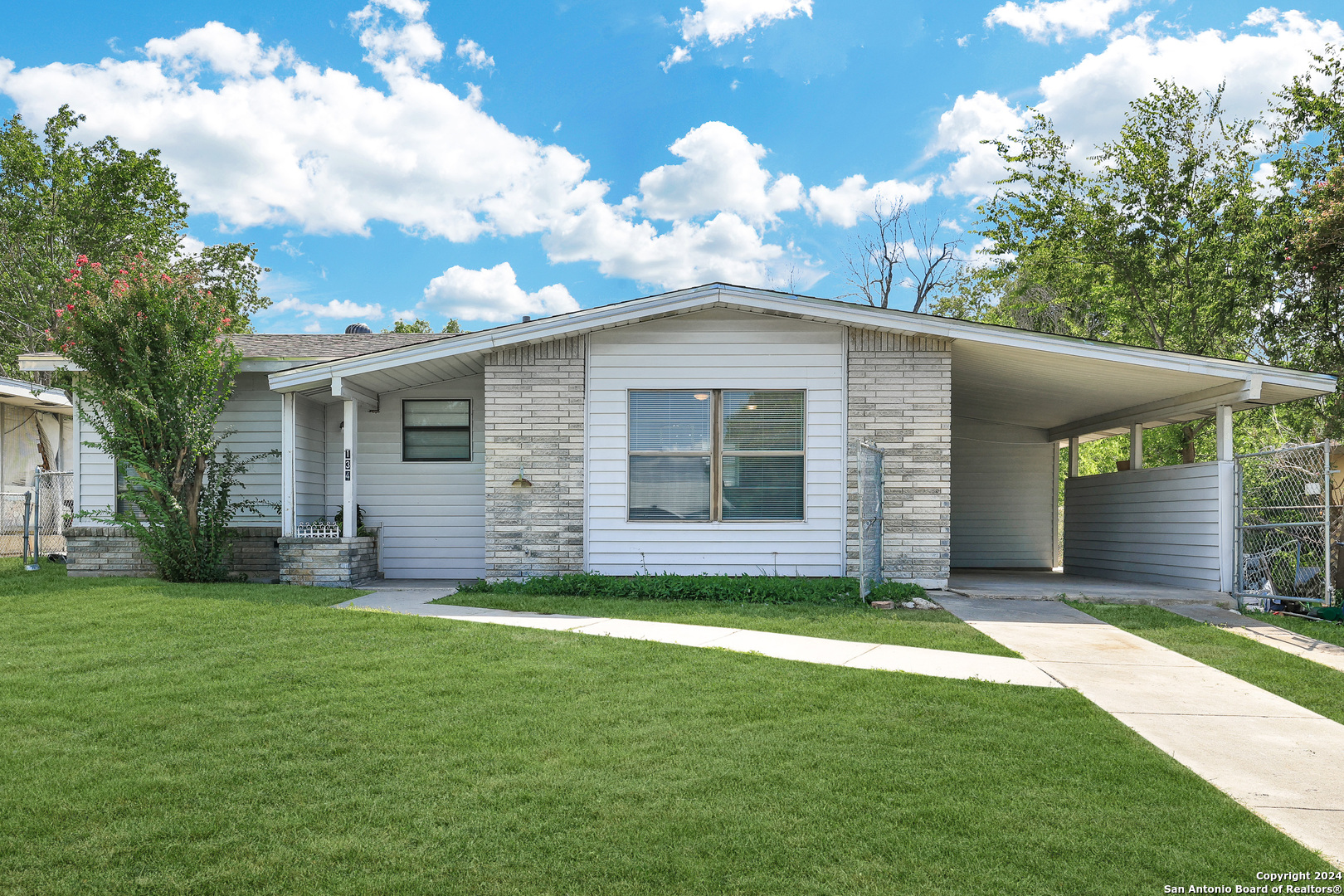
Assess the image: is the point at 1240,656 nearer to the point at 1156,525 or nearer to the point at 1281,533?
the point at 1281,533

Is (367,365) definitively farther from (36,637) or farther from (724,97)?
(724,97)

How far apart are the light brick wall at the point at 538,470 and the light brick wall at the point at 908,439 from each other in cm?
327

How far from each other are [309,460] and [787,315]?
669 centimetres

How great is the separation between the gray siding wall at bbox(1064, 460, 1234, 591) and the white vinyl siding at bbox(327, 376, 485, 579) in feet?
30.0

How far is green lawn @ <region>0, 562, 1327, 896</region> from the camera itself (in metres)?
2.81

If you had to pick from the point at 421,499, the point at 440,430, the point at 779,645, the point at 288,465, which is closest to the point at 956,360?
the point at 779,645

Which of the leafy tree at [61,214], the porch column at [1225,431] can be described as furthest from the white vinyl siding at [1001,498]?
the leafy tree at [61,214]

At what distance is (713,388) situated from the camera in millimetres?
10086

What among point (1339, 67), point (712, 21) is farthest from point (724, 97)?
point (1339, 67)

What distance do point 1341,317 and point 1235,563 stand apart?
326 inches

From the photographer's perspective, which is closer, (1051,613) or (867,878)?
(867,878)

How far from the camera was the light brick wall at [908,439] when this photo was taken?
9867mm

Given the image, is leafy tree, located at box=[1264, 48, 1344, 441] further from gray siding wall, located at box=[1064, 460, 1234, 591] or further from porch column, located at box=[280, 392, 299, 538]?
porch column, located at box=[280, 392, 299, 538]

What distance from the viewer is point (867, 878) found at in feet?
9.04
